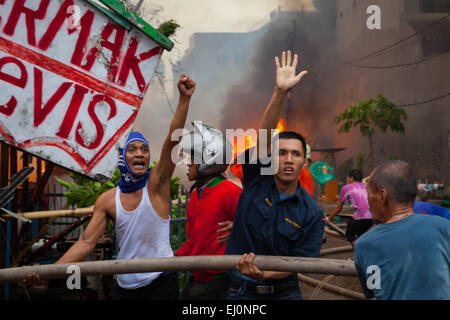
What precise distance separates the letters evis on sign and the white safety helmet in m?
0.72

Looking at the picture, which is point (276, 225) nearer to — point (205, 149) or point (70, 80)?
point (205, 149)

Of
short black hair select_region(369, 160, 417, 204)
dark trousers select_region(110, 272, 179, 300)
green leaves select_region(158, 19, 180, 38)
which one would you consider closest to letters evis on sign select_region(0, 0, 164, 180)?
green leaves select_region(158, 19, 180, 38)

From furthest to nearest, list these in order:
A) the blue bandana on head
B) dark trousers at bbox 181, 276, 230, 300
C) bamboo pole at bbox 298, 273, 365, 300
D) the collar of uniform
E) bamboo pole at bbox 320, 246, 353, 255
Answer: bamboo pole at bbox 320, 246, 353, 255 → bamboo pole at bbox 298, 273, 365, 300 → dark trousers at bbox 181, 276, 230, 300 → the blue bandana on head → the collar of uniform

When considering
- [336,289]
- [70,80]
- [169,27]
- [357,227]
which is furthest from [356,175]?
[70,80]

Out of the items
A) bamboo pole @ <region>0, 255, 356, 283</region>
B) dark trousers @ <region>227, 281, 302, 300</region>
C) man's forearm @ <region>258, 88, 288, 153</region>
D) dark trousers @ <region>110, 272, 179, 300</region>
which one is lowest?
dark trousers @ <region>110, 272, 179, 300</region>

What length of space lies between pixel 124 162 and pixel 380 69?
138ft

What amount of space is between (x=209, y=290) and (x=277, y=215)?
964 millimetres

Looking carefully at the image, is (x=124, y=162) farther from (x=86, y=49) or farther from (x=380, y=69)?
(x=380, y=69)

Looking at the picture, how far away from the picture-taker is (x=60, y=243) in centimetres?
597

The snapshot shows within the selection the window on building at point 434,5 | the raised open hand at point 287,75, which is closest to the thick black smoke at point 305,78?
the window on building at point 434,5

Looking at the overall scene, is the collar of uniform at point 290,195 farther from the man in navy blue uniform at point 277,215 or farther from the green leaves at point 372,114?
the green leaves at point 372,114

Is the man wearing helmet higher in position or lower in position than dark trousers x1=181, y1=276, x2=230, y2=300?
higher

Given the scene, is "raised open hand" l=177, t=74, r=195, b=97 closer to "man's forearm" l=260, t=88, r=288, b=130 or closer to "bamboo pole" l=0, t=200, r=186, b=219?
"man's forearm" l=260, t=88, r=288, b=130

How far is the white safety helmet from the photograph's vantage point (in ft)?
11.7
